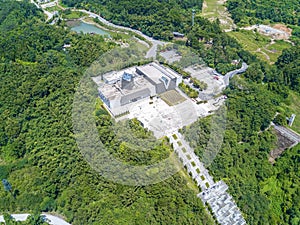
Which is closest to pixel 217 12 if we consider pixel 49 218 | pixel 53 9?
pixel 53 9

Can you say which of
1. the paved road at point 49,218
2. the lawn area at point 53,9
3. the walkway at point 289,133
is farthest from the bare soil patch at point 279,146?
the lawn area at point 53,9

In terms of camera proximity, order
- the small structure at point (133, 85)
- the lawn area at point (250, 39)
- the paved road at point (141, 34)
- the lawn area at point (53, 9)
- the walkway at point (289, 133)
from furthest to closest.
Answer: the lawn area at point (53, 9), the lawn area at point (250, 39), the paved road at point (141, 34), the walkway at point (289, 133), the small structure at point (133, 85)

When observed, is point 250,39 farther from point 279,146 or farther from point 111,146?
point 111,146

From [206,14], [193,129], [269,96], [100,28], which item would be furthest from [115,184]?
[206,14]

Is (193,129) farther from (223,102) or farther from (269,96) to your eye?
(269,96)

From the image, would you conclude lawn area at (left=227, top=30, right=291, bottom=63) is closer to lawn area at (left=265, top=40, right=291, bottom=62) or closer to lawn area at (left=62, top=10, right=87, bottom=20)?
lawn area at (left=265, top=40, right=291, bottom=62)

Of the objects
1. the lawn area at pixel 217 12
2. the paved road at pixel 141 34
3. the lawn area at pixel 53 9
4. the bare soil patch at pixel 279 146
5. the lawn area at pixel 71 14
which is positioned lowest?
the bare soil patch at pixel 279 146

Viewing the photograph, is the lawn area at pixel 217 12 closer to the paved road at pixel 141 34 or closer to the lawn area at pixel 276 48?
Result: the lawn area at pixel 276 48
